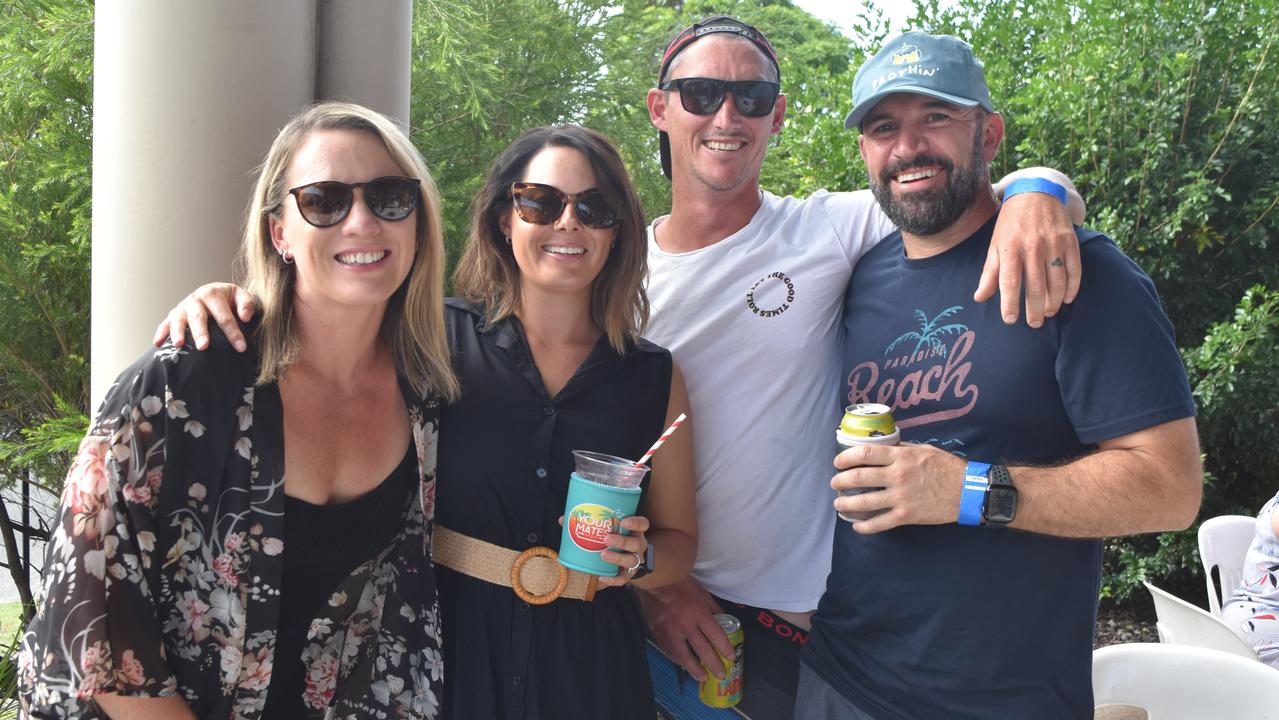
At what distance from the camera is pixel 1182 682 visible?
3.02m

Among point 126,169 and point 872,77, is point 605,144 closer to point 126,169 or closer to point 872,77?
point 872,77

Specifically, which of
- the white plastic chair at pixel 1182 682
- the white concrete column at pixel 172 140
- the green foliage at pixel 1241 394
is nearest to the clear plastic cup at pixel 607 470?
the white concrete column at pixel 172 140

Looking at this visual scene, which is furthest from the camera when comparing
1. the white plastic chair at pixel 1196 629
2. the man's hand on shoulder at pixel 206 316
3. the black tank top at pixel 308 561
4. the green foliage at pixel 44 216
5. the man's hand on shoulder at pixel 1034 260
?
the green foliage at pixel 44 216

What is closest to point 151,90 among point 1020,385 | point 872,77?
point 872,77

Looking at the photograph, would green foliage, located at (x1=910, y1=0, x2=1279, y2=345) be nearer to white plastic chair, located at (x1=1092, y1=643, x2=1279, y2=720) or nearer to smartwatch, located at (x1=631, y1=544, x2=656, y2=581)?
white plastic chair, located at (x1=1092, y1=643, x2=1279, y2=720)

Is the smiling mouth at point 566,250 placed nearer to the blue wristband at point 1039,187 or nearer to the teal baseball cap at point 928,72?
the teal baseball cap at point 928,72

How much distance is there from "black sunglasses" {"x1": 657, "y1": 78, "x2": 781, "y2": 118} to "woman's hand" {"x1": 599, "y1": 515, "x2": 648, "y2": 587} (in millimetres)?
1469

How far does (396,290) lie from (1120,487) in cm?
175

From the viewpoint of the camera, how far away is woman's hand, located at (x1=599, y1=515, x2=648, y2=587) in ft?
7.43

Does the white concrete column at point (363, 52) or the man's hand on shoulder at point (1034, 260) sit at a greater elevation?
the white concrete column at point (363, 52)

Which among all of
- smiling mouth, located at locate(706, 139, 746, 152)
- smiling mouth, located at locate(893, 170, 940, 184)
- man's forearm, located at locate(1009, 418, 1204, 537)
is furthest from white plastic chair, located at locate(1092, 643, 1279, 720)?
smiling mouth, located at locate(706, 139, 746, 152)

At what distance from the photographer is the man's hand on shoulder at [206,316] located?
6.78 feet

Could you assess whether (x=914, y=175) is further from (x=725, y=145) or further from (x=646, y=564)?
(x=646, y=564)

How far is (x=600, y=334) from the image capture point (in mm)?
2703
